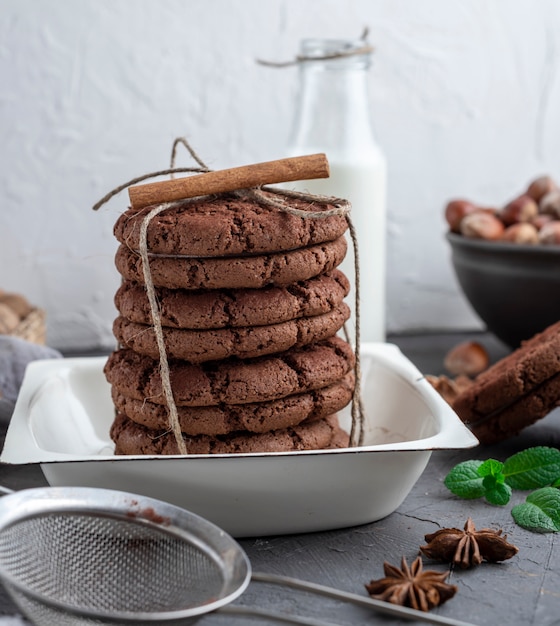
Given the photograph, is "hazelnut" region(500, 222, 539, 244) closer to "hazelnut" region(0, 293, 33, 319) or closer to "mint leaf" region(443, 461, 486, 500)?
"mint leaf" region(443, 461, 486, 500)

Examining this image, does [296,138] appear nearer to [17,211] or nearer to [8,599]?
[17,211]

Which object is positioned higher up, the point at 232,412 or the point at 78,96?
the point at 78,96

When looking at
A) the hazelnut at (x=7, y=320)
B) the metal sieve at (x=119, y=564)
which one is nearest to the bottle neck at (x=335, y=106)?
the hazelnut at (x=7, y=320)

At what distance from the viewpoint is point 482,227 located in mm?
2051

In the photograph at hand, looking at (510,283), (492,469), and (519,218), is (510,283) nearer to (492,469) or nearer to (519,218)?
(519,218)

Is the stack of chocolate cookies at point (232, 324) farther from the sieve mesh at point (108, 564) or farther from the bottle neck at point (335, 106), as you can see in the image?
the bottle neck at point (335, 106)

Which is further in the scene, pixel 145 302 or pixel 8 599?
pixel 145 302

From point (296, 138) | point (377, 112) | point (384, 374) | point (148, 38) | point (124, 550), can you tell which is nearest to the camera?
point (124, 550)

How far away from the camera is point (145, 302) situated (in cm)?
120

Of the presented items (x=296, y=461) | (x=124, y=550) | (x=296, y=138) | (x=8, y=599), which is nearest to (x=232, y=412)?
(x=296, y=461)

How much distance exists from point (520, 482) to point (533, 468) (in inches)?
1.2

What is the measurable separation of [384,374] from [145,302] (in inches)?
20.7

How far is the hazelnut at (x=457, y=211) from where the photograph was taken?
2.13 m

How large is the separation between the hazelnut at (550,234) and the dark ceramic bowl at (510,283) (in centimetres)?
6
